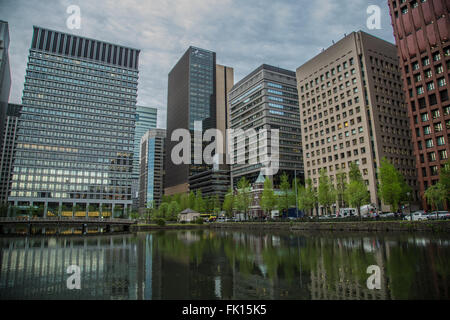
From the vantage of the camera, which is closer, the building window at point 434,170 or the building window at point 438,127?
the building window at point 438,127

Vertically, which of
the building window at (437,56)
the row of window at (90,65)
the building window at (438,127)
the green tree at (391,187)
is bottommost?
the green tree at (391,187)

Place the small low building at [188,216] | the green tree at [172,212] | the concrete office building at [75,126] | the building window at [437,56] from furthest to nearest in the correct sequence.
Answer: the concrete office building at [75,126]
the green tree at [172,212]
the small low building at [188,216]
the building window at [437,56]

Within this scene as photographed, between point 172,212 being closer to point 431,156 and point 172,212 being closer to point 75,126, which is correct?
point 75,126

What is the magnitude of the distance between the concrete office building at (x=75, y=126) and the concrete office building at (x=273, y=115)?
68899 mm

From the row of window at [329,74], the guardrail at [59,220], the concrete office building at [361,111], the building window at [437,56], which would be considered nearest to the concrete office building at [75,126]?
the guardrail at [59,220]

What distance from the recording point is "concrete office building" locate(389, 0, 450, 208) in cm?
7212

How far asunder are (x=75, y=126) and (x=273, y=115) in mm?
103816

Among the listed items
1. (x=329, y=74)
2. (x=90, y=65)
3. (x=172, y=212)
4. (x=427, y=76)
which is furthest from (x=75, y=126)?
(x=427, y=76)

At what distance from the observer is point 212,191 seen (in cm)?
18388

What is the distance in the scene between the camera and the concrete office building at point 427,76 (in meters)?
72.1

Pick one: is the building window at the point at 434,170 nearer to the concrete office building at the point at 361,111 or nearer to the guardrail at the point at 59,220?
the concrete office building at the point at 361,111

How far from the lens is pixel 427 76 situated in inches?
2982

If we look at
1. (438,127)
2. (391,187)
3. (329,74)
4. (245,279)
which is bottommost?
(245,279)
